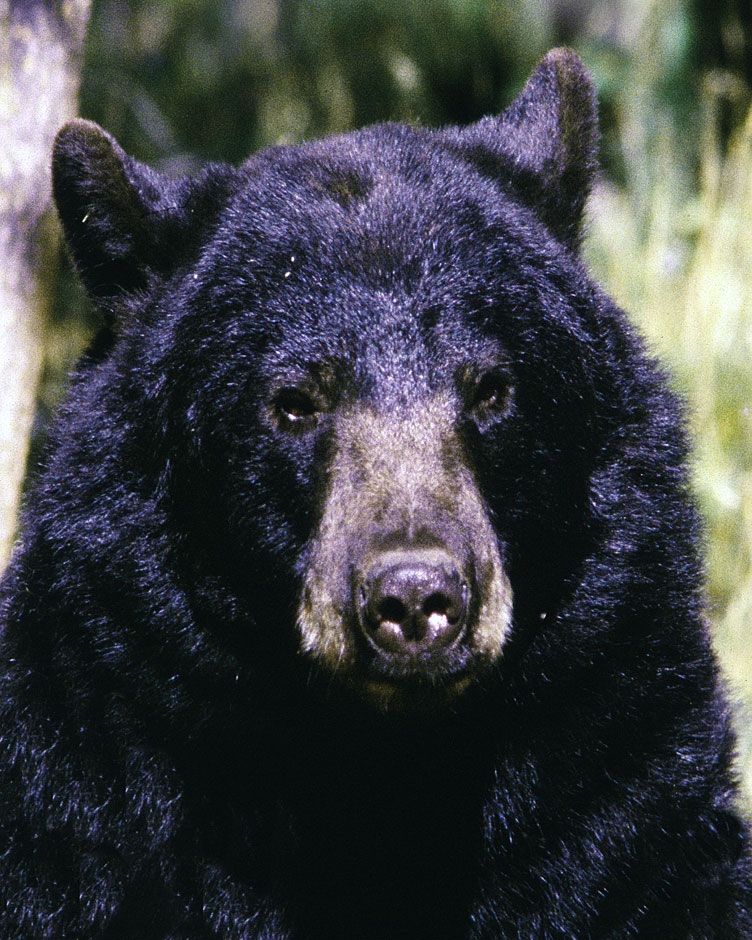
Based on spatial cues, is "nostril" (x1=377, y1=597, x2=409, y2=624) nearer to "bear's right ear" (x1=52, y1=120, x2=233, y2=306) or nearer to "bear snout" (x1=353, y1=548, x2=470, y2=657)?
"bear snout" (x1=353, y1=548, x2=470, y2=657)

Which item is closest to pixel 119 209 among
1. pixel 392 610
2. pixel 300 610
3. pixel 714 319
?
pixel 300 610

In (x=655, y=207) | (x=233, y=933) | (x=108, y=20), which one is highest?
(x=108, y=20)

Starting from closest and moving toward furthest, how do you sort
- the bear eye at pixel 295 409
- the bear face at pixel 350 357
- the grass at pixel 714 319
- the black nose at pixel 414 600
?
the black nose at pixel 414 600, the bear face at pixel 350 357, the bear eye at pixel 295 409, the grass at pixel 714 319

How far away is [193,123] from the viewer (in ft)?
32.0

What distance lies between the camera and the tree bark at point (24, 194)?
426 centimetres

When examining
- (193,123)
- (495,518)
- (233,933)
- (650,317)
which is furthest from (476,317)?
(193,123)

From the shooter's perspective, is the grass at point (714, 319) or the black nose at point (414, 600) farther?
the grass at point (714, 319)

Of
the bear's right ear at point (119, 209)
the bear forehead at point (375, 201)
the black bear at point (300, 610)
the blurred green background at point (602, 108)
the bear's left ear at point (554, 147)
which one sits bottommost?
the black bear at point (300, 610)

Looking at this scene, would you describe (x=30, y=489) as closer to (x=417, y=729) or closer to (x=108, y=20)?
(x=417, y=729)

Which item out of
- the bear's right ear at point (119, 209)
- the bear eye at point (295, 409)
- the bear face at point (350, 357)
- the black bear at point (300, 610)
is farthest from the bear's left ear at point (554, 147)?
the bear eye at point (295, 409)

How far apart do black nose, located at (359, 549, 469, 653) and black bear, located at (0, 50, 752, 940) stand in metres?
0.39

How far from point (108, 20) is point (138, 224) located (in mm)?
7019

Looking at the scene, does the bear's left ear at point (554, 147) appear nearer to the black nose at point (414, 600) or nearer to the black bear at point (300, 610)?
the black bear at point (300, 610)

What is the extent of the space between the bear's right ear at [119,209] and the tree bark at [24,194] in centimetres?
86
